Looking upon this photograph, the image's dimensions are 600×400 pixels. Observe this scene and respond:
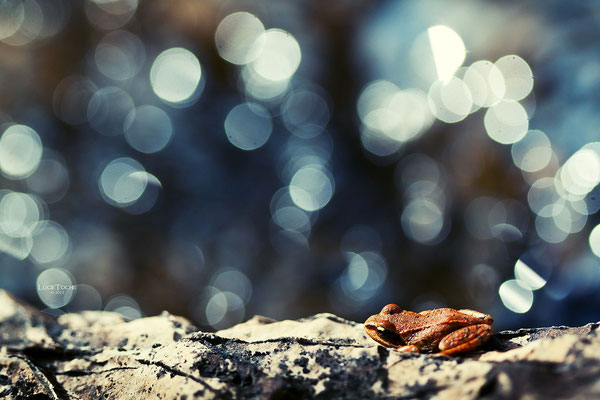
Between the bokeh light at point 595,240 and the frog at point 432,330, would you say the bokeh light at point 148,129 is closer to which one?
the frog at point 432,330

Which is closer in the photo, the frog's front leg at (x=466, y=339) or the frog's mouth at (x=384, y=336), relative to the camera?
the frog's front leg at (x=466, y=339)

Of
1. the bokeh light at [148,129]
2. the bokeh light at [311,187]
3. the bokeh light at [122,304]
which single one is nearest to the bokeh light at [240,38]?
the bokeh light at [148,129]

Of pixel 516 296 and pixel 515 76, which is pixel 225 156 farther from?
pixel 516 296

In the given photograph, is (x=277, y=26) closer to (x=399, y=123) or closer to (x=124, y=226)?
(x=399, y=123)

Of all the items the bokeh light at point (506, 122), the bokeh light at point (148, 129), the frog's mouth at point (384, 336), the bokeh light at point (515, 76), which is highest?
the bokeh light at point (148, 129)

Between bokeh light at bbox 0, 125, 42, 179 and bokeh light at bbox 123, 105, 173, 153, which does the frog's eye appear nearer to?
bokeh light at bbox 123, 105, 173, 153

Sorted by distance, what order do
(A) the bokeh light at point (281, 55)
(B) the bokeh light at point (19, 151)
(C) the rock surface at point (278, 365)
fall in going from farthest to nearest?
(B) the bokeh light at point (19, 151) < (A) the bokeh light at point (281, 55) < (C) the rock surface at point (278, 365)

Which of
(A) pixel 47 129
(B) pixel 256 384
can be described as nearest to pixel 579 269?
(B) pixel 256 384
